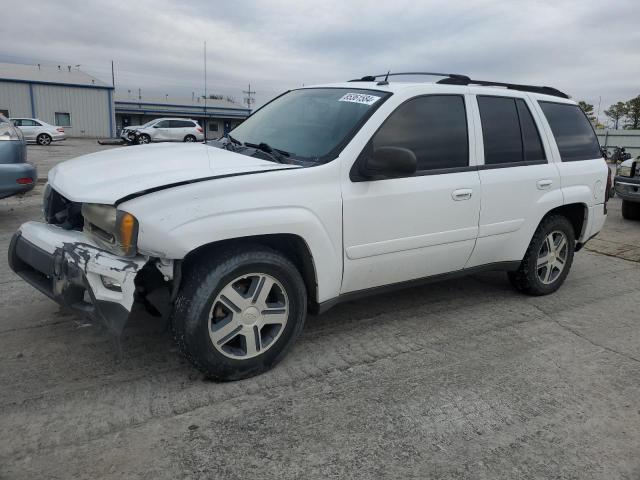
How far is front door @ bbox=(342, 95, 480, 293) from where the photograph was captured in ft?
11.0

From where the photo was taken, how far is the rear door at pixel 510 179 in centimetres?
402

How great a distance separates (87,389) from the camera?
2902 millimetres

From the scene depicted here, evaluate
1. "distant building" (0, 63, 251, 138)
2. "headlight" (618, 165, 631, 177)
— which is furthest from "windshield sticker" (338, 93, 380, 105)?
"distant building" (0, 63, 251, 138)

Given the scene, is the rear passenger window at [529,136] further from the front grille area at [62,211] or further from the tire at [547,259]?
the front grille area at [62,211]

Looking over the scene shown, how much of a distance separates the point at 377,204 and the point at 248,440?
1.62 meters

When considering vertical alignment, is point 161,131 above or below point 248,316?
Answer: above

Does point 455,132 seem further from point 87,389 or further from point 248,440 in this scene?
point 87,389

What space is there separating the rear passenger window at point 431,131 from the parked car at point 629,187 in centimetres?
663

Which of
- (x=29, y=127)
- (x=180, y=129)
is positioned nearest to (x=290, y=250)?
(x=29, y=127)

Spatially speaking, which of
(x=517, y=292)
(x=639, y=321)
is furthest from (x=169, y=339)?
(x=639, y=321)

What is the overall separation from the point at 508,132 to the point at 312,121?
65.0 inches

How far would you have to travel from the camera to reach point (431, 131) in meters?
3.73

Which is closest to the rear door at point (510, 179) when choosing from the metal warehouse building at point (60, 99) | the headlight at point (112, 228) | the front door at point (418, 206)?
the front door at point (418, 206)

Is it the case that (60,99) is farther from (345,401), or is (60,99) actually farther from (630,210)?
(345,401)
